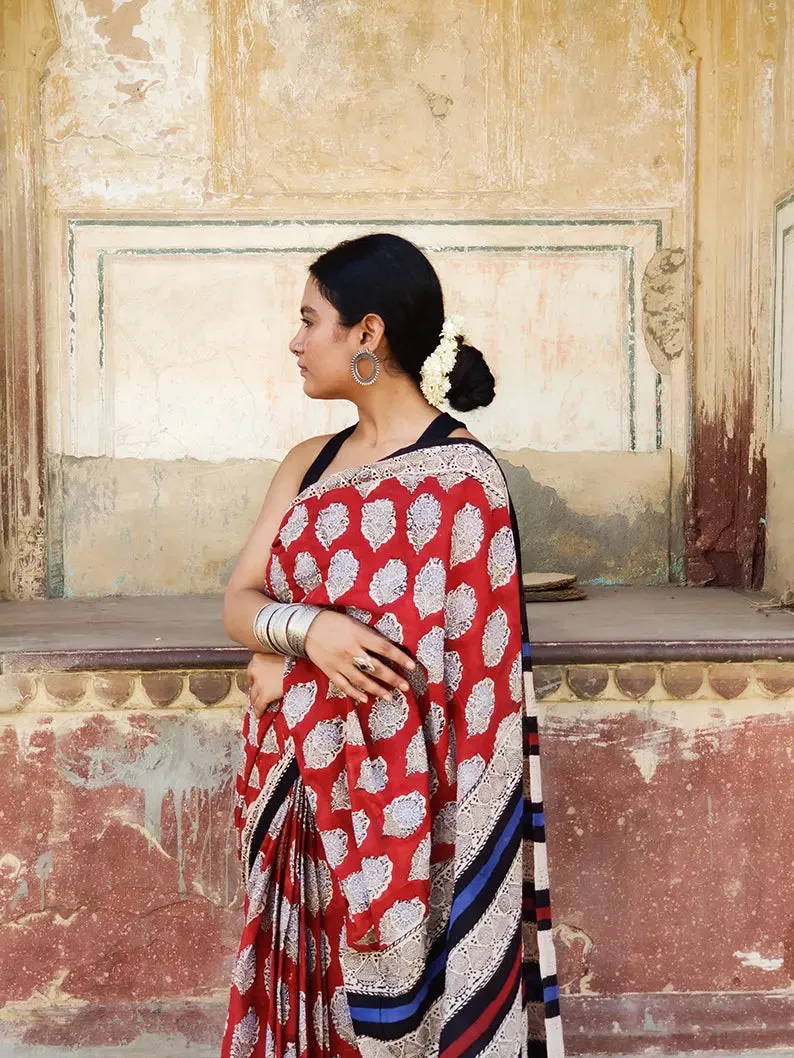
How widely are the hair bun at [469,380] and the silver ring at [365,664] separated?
44cm

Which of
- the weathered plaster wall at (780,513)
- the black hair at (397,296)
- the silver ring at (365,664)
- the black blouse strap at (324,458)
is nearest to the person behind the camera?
the silver ring at (365,664)

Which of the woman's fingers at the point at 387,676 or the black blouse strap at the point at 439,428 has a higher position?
the black blouse strap at the point at 439,428

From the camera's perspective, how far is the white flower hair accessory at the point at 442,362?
5.90ft

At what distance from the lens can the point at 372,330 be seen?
70.4 inches

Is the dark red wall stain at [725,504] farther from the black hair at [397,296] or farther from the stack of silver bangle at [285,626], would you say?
the stack of silver bangle at [285,626]

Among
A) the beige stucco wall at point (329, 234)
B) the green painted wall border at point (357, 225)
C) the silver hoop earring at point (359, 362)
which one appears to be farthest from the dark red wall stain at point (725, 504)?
the silver hoop earring at point (359, 362)

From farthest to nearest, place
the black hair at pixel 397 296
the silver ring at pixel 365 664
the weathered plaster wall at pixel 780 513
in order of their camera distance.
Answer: the weathered plaster wall at pixel 780 513 < the black hair at pixel 397 296 < the silver ring at pixel 365 664

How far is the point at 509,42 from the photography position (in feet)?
12.6

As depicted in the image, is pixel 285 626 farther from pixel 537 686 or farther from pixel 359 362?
pixel 537 686

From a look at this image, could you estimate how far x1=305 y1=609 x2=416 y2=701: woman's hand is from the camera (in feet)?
5.45

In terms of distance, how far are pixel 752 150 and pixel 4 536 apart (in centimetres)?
283

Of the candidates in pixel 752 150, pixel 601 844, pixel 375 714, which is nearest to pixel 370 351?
pixel 375 714

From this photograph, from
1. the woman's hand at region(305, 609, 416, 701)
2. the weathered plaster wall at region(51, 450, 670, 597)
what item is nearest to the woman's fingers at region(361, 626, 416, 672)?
the woman's hand at region(305, 609, 416, 701)

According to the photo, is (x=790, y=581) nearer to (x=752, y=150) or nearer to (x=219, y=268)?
(x=752, y=150)
